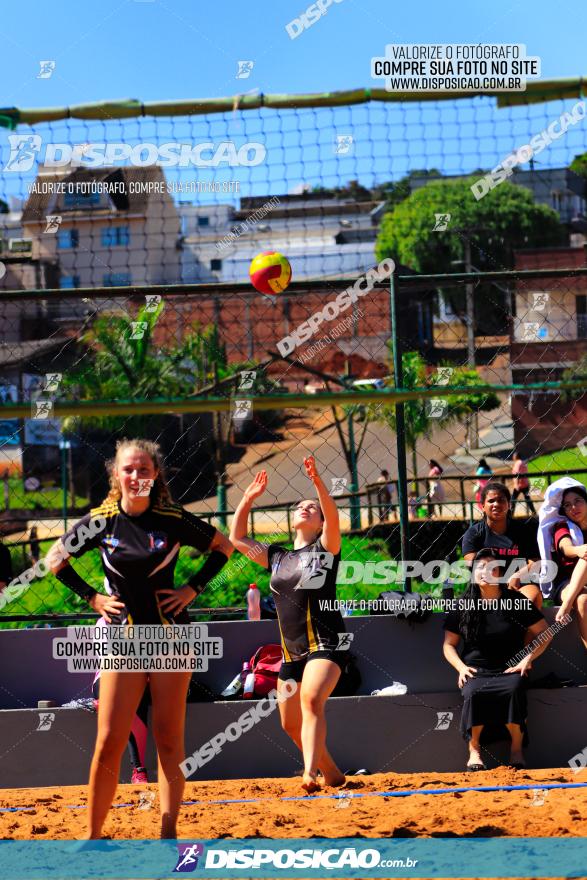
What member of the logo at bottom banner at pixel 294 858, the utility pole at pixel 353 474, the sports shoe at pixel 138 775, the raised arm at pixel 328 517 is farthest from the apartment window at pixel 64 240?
the logo at bottom banner at pixel 294 858

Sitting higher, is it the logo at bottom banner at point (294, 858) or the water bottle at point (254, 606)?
the water bottle at point (254, 606)

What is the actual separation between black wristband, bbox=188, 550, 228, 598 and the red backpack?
84.8 inches

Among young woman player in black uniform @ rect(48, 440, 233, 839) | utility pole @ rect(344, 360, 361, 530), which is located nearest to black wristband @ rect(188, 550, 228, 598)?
young woman player in black uniform @ rect(48, 440, 233, 839)

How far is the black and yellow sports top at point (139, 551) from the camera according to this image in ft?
15.6

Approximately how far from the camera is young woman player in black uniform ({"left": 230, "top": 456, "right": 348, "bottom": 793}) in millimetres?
6082

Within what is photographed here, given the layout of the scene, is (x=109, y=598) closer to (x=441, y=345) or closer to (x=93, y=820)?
(x=93, y=820)

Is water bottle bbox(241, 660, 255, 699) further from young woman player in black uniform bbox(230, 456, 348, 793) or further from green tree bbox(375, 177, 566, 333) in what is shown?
green tree bbox(375, 177, 566, 333)

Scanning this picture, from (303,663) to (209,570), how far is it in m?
1.48

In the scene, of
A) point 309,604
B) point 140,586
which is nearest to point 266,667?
point 309,604

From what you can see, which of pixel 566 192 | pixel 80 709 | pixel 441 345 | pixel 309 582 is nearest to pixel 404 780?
pixel 309 582

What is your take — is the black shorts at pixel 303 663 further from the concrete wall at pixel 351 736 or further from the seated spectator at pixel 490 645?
the seated spectator at pixel 490 645

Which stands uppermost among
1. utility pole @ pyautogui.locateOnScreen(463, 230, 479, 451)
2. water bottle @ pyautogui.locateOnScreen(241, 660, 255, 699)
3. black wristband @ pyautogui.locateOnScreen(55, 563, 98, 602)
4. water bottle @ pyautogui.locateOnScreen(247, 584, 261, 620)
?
utility pole @ pyautogui.locateOnScreen(463, 230, 479, 451)

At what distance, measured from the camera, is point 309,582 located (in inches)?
247

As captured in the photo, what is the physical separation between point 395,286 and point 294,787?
3522mm
